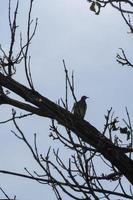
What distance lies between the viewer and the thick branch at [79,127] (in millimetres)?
3908

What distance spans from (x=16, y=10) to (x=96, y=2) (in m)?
1.26

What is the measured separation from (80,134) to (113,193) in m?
0.53

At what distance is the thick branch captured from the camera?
12.8 ft

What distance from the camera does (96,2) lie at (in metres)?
5.63

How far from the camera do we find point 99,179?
4.48 metres

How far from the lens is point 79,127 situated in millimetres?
4004

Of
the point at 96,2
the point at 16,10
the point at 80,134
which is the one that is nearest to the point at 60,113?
the point at 80,134

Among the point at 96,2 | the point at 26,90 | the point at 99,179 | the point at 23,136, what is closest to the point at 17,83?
the point at 26,90

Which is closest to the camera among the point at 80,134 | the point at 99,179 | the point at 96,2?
the point at 80,134

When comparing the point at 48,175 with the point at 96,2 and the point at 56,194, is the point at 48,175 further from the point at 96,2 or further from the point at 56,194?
the point at 96,2

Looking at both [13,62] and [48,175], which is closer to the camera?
[48,175]

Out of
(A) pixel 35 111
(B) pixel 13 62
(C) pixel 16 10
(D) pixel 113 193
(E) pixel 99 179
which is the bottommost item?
(D) pixel 113 193

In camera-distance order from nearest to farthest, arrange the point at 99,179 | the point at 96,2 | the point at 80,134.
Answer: the point at 80,134 → the point at 99,179 → the point at 96,2

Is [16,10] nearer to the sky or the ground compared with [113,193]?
nearer to the sky
